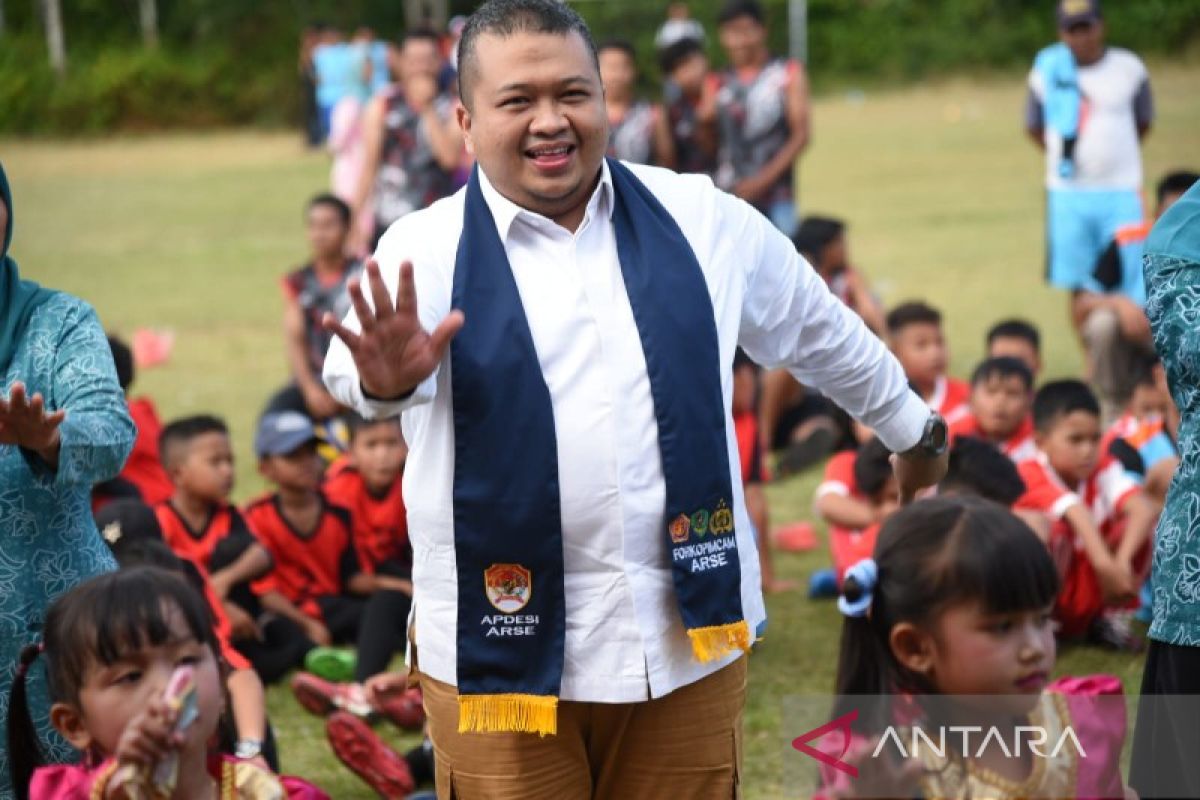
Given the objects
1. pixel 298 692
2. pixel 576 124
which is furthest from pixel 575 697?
pixel 298 692

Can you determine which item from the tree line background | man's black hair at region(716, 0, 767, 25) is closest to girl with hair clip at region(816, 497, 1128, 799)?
man's black hair at region(716, 0, 767, 25)

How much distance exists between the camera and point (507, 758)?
2902 millimetres

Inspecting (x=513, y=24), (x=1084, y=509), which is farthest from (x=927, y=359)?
(x=513, y=24)

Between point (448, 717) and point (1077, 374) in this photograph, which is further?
point (1077, 374)

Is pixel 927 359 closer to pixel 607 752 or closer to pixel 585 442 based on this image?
pixel 607 752

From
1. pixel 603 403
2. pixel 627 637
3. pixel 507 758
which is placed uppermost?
pixel 603 403

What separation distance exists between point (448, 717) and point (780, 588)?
3654mm

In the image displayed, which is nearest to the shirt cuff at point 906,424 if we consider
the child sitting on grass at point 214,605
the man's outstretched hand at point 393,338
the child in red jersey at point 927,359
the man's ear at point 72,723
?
the man's outstretched hand at point 393,338

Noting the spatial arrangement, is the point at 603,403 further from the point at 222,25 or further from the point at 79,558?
the point at 222,25

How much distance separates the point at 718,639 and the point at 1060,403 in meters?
3.36

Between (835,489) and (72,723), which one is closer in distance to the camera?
(72,723)

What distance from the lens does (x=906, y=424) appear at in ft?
10.8

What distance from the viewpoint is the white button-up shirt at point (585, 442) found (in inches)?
111

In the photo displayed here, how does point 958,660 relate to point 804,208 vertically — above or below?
below
